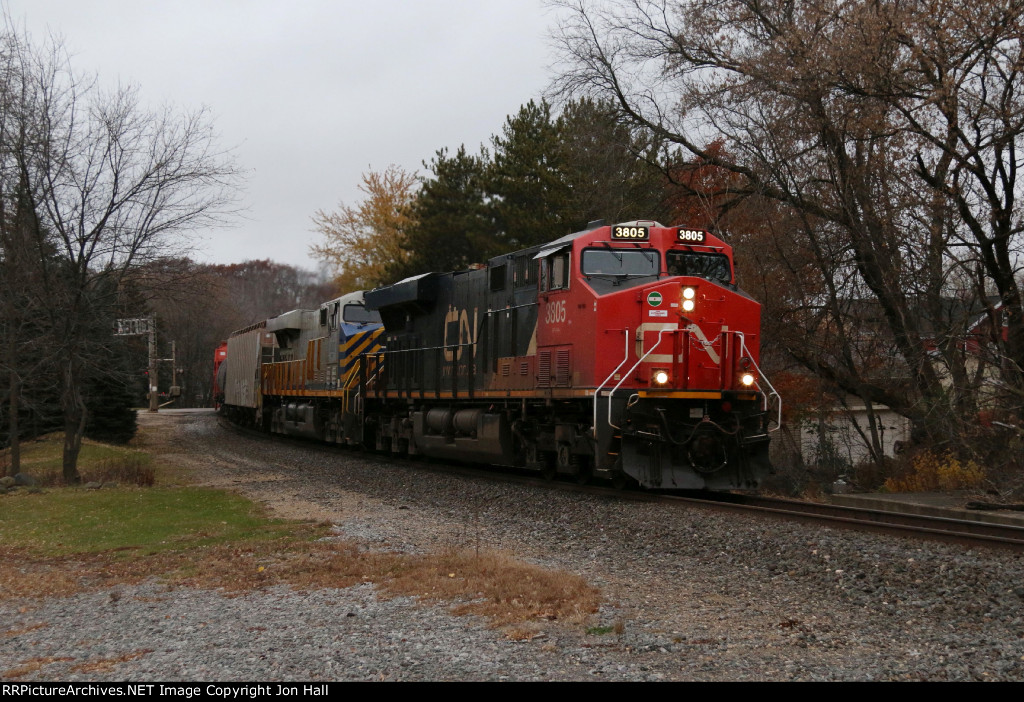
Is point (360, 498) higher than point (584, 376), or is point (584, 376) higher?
point (584, 376)

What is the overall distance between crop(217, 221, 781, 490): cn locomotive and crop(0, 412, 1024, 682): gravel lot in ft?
6.59

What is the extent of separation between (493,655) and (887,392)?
1522 centimetres

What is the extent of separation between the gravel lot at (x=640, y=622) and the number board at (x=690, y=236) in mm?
4255

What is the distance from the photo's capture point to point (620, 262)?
40.9 ft

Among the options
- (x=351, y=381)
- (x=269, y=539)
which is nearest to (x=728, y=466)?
(x=269, y=539)

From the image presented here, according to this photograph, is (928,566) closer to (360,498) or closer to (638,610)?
(638,610)

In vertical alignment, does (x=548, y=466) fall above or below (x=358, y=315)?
below

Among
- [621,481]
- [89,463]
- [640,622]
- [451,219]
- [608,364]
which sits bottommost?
[89,463]

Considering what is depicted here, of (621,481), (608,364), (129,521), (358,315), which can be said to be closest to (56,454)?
(358,315)

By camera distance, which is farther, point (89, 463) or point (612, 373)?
point (89, 463)

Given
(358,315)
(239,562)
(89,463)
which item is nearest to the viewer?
(239,562)

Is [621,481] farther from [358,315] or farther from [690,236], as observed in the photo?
[358,315]

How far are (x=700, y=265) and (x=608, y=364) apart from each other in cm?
216

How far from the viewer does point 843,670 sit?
16.0ft
